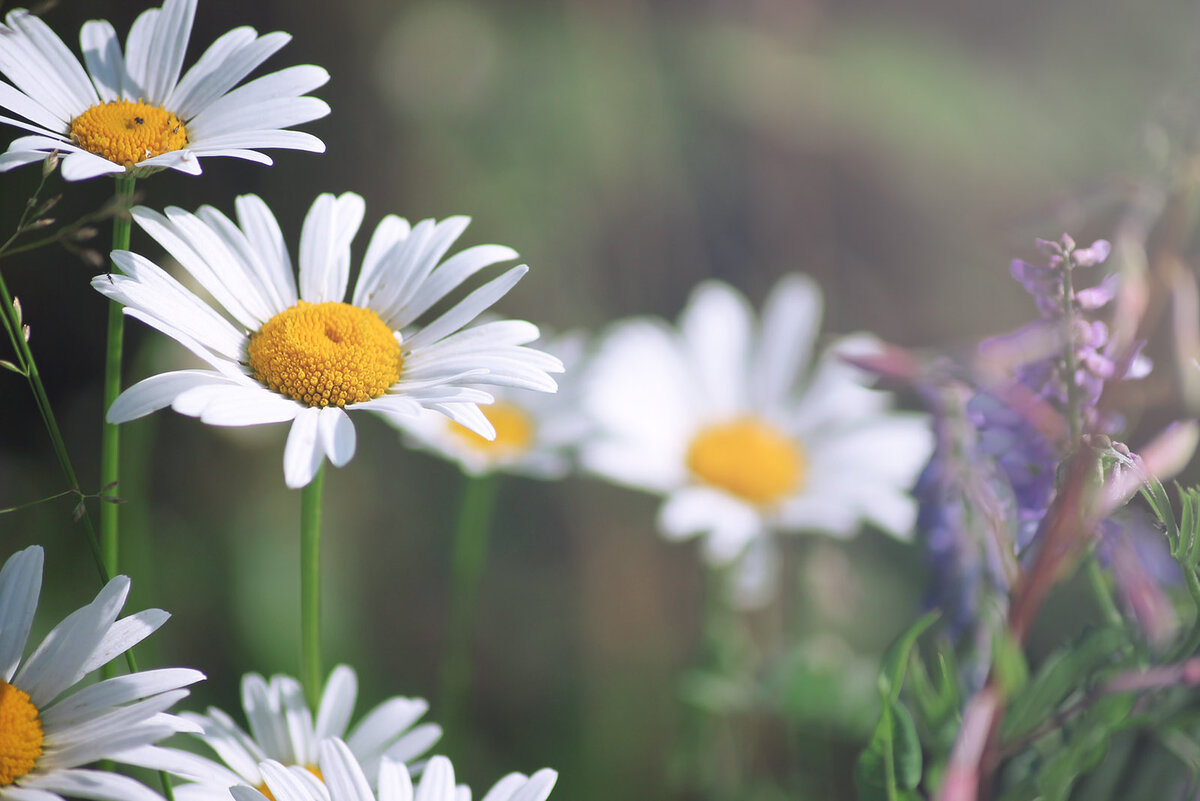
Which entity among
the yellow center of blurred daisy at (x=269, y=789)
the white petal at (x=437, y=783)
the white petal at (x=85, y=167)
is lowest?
the yellow center of blurred daisy at (x=269, y=789)

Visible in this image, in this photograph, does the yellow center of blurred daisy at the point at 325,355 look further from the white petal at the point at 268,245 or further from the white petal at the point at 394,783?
the white petal at the point at 394,783

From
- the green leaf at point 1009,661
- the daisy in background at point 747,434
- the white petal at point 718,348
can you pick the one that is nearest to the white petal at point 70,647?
the green leaf at point 1009,661

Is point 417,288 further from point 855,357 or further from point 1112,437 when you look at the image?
point 1112,437

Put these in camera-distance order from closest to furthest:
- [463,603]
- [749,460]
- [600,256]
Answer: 1. [463,603]
2. [749,460]
3. [600,256]

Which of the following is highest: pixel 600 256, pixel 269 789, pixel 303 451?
pixel 600 256

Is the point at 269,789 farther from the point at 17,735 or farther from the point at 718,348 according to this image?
the point at 718,348

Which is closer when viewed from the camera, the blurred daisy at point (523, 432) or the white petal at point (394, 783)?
the white petal at point (394, 783)

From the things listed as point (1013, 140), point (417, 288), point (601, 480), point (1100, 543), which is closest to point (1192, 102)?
point (1100, 543)

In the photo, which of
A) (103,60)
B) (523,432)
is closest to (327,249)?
(103,60)
